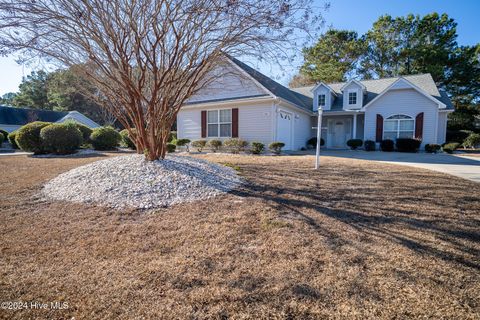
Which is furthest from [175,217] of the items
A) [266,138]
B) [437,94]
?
[437,94]

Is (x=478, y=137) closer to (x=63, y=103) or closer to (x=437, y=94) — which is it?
(x=437, y=94)

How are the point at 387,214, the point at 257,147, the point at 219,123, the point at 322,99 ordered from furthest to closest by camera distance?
the point at 322,99 → the point at 219,123 → the point at 257,147 → the point at 387,214

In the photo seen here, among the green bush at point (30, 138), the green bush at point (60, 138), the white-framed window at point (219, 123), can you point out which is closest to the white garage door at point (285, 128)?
the white-framed window at point (219, 123)

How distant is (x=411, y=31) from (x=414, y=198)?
29.0m

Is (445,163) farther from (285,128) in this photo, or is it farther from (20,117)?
(20,117)

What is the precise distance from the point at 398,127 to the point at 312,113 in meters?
5.52

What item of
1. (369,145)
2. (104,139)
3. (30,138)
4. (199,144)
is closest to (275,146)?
(199,144)

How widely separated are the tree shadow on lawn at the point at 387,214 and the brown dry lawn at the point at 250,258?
0.08ft

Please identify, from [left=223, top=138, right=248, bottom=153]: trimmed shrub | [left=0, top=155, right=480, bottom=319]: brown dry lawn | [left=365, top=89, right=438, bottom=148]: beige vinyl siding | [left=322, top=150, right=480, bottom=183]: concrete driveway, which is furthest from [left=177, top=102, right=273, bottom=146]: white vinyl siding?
[left=0, top=155, right=480, bottom=319]: brown dry lawn

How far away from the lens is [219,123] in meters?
14.7

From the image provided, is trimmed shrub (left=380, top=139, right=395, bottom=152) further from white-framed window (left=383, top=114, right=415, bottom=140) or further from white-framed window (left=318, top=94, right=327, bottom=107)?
white-framed window (left=318, top=94, right=327, bottom=107)

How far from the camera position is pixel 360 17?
6.95m

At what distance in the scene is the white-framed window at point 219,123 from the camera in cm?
1445

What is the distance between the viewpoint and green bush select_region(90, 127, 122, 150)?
46.7 ft
